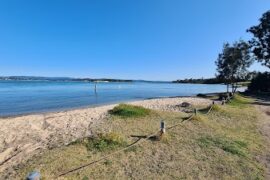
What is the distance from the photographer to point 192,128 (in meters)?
13.1

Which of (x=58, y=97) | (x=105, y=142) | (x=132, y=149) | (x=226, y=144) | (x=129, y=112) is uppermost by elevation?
(x=129, y=112)

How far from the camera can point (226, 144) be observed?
1061 cm

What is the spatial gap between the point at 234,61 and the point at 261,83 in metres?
12.8

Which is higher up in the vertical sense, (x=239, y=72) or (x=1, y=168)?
(x=239, y=72)

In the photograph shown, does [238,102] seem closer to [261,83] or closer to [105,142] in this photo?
[105,142]

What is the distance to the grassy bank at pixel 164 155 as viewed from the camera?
7.52 m

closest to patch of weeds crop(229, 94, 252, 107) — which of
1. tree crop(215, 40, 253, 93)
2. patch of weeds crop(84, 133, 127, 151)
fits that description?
tree crop(215, 40, 253, 93)

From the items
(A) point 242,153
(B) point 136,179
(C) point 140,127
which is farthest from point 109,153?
(A) point 242,153

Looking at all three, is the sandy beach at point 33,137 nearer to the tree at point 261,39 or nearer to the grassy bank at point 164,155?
the grassy bank at point 164,155

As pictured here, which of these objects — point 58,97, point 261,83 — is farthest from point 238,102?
point 58,97

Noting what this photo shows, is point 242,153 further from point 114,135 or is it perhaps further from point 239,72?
point 239,72

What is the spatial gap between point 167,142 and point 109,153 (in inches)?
104

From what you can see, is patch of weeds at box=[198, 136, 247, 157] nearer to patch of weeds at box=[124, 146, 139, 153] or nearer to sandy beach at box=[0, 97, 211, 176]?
patch of weeds at box=[124, 146, 139, 153]

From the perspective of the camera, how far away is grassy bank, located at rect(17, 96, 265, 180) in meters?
7.52
